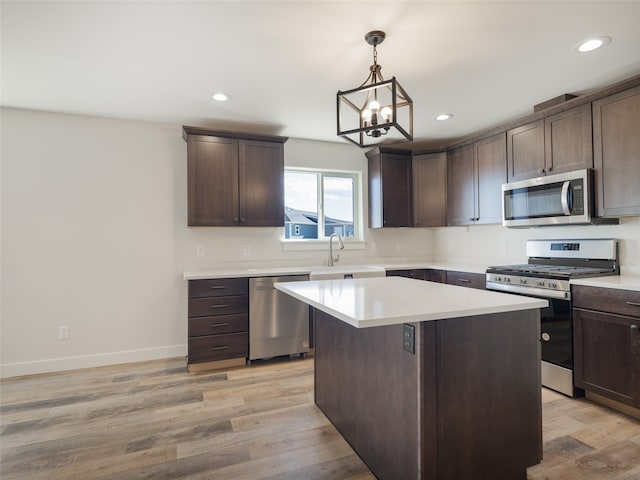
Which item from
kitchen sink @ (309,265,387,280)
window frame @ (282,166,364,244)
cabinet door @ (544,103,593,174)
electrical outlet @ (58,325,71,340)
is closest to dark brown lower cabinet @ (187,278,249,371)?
kitchen sink @ (309,265,387,280)

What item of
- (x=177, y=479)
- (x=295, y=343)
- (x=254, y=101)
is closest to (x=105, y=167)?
(x=254, y=101)

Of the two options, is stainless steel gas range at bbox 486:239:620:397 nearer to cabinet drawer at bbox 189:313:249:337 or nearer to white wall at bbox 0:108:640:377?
white wall at bbox 0:108:640:377

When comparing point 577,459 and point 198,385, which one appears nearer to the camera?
point 577,459

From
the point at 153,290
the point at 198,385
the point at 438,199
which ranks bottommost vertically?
the point at 198,385

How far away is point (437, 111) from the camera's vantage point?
11.1 ft

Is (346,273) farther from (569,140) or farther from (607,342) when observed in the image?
(569,140)

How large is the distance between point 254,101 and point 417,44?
147cm

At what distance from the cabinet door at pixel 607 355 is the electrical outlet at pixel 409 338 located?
5.63ft

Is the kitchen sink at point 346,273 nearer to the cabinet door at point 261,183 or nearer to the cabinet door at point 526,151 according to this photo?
the cabinet door at point 261,183

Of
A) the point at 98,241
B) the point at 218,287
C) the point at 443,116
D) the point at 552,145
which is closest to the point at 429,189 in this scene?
the point at 443,116

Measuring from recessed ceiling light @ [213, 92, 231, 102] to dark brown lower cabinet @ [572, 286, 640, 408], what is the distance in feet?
10.0

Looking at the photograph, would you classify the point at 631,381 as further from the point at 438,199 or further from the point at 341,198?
the point at 341,198

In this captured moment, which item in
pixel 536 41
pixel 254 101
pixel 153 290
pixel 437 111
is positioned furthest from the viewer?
pixel 153 290

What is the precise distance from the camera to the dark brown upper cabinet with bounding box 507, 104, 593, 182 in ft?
8.95
